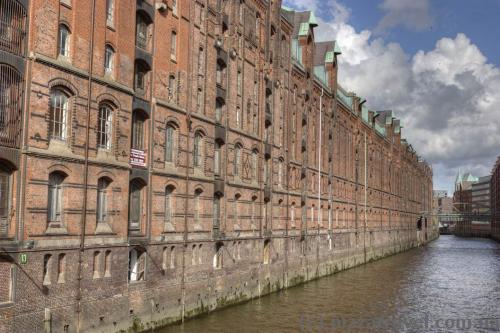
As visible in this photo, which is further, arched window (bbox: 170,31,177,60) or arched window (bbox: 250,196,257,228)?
arched window (bbox: 250,196,257,228)

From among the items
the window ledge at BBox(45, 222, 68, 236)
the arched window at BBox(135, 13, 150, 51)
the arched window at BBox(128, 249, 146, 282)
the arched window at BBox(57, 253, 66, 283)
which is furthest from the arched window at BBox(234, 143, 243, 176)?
the arched window at BBox(57, 253, 66, 283)

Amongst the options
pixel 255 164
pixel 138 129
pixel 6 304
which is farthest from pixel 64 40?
pixel 255 164

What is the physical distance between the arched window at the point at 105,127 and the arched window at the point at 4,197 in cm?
425

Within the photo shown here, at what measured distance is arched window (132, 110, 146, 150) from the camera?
2239cm

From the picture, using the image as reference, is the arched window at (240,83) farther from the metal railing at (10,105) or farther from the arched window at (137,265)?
the metal railing at (10,105)

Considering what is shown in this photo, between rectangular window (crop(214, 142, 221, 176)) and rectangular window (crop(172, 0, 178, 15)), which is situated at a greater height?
rectangular window (crop(172, 0, 178, 15))

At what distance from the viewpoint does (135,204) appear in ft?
73.9

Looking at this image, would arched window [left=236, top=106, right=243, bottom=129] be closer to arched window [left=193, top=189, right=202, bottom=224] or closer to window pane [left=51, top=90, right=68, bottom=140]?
arched window [left=193, top=189, right=202, bottom=224]

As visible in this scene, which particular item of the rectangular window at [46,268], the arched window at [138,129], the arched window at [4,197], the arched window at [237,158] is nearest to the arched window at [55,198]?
the rectangular window at [46,268]

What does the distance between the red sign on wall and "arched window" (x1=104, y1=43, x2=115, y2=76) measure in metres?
3.13

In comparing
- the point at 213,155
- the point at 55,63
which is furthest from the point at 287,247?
the point at 55,63

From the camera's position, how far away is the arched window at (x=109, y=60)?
2030 centimetres

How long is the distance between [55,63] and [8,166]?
342 cm

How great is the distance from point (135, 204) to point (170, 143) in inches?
134
